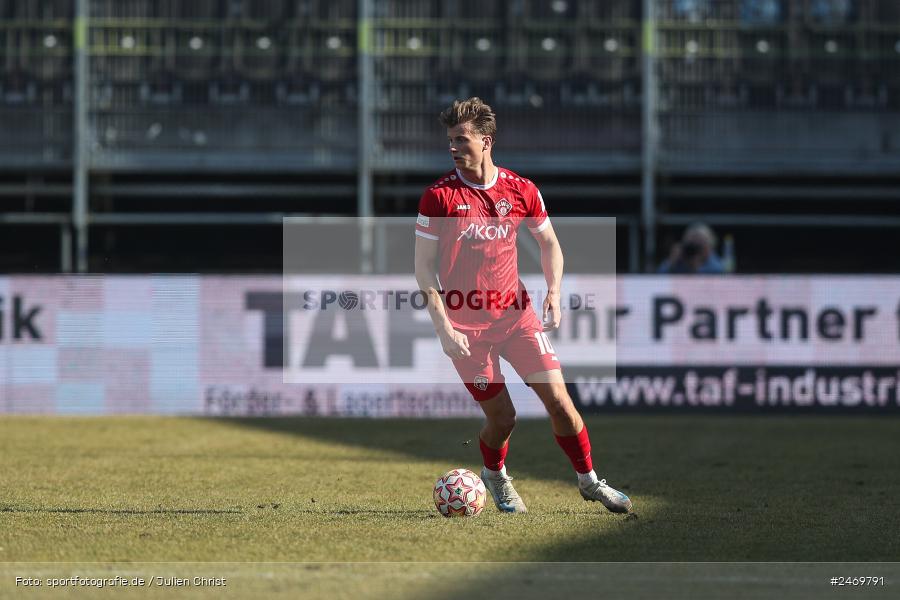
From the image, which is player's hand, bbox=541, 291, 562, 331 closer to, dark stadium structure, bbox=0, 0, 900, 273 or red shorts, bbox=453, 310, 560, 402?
red shorts, bbox=453, 310, 560, 402

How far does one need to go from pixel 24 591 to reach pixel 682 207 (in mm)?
20816

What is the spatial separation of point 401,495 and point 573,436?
1.69m

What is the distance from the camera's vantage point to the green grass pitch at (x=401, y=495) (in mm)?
7160

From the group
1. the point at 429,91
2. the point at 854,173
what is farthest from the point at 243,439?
the point at 854,173

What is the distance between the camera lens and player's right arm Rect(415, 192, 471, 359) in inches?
319

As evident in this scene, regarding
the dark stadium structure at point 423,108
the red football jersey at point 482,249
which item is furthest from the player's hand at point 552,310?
the dark stadium structure at point 423,108

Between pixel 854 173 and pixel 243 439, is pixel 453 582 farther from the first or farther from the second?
pixel 854 173

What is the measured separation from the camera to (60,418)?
1670 cm

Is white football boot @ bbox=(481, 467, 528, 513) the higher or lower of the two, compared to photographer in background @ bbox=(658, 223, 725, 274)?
lower

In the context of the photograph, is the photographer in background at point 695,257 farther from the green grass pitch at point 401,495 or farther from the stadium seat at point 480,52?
the stadium seat at point 480,52

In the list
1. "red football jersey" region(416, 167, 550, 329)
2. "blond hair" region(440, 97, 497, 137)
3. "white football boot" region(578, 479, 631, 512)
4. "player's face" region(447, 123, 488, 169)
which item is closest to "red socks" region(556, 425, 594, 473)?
"white football boot" region(578, 479, 631, 512)

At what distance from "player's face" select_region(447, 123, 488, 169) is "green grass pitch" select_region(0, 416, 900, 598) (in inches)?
80.7

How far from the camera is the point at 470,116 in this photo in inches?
323

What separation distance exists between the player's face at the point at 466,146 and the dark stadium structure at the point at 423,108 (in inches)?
648
